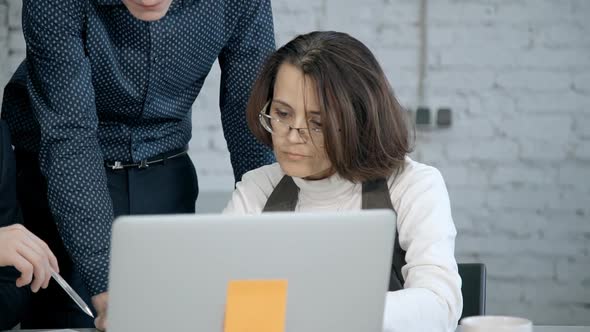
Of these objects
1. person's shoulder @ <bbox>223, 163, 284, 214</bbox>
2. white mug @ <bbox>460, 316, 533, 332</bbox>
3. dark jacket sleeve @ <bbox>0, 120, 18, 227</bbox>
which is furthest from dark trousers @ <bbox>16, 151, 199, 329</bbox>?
white mug @ <bbox>460, 316, 533, 332</bbox>

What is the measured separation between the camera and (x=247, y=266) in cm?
101

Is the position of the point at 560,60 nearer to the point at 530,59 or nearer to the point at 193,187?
the point at 530,59

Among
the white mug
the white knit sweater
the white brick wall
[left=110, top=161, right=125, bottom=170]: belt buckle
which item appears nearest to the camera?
the white mug

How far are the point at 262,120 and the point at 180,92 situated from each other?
0.33 meters

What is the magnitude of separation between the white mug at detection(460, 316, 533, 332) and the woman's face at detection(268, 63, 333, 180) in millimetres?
568

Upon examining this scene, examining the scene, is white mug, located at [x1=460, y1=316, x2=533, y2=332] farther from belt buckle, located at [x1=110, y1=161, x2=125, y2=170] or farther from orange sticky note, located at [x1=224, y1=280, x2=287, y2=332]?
belt buckle, located at [x1=110, y1=161, x2=125, y2=170]

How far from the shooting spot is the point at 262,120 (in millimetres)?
1778

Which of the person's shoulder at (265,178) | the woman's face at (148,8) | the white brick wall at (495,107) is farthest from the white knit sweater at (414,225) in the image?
the white brick wall at (495,107)

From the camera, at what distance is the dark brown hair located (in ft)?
5.55

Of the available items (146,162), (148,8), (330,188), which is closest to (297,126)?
(330,188)

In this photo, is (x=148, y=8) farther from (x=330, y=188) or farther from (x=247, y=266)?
(x=247, y=266)

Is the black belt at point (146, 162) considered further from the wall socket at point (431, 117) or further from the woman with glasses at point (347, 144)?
the wall socket at point (431, 117)

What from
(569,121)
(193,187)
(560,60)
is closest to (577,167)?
(569,121)

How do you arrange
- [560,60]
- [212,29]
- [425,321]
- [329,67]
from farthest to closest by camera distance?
1. [560,60]
2. [212,29]
3. [329,67]
4. [425,321]
